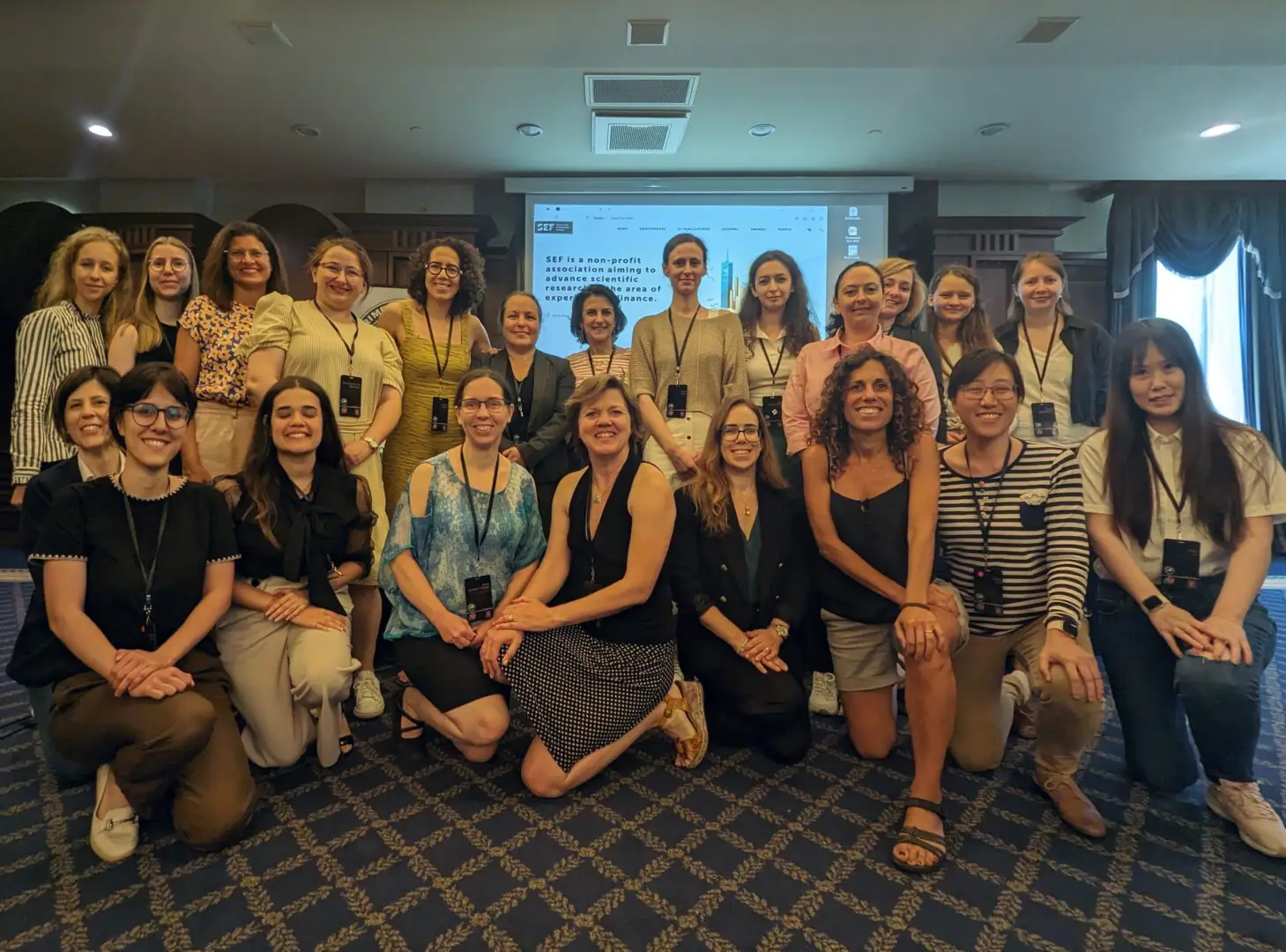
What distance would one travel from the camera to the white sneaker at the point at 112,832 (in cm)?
154

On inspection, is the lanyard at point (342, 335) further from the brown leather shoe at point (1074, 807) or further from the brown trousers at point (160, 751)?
the brown leather shoe at point (1074, 807)

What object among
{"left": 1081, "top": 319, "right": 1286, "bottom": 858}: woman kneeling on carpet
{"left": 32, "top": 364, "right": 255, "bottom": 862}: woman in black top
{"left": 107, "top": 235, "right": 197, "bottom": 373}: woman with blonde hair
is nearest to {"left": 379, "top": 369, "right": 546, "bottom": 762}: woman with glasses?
{"left": 32, "top": 364, "right": 255, "bottom": 862}: woman in black top

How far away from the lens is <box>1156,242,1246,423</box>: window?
6066mm

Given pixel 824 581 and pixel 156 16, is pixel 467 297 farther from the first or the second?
pixel 156 16

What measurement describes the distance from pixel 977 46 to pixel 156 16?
14.5ft

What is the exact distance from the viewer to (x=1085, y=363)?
2.75 m

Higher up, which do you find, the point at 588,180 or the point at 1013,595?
the point at 588,180

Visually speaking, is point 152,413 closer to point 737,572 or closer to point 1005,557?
point 737,572

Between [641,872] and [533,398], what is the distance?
1.93 meters

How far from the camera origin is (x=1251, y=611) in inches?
74.2

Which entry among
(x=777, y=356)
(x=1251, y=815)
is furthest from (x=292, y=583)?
(x=1251, y=815)

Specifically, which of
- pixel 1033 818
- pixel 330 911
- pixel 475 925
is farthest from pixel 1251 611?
pixel 330 911

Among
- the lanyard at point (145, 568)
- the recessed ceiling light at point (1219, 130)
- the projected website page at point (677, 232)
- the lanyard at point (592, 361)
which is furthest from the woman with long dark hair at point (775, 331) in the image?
the recessed ceiling light at point (1219, 130)

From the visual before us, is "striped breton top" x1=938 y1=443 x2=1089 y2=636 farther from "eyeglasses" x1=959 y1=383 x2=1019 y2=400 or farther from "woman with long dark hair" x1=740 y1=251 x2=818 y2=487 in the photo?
"woman with long dark hair" x1=740 y1=251 x2=818 y2=487
